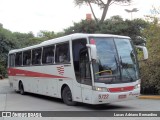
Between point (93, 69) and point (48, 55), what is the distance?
15.1 ft

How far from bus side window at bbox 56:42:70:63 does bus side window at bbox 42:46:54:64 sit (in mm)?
635

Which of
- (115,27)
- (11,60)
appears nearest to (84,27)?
(115,27)

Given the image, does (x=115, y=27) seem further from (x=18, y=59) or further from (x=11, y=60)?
(x=18, y=59)

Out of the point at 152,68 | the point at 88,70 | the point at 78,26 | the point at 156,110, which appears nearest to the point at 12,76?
the point at 152,68

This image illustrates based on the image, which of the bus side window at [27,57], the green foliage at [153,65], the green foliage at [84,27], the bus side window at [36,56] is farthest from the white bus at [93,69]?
the green foliage at [84,27]

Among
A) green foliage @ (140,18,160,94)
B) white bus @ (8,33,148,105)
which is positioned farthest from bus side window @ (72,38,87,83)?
green foliage @ (140,18,160,94)

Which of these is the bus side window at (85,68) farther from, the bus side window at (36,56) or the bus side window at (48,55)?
the bus side window at (36,56)

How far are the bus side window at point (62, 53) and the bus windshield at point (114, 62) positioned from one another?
193cm

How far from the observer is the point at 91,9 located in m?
41.9

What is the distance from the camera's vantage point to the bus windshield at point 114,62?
1263 cm

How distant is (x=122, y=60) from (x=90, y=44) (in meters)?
1.56

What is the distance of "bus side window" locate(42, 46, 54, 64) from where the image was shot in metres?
16.2

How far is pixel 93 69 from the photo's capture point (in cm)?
1259

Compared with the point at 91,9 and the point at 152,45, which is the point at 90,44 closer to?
the point at 152,45
